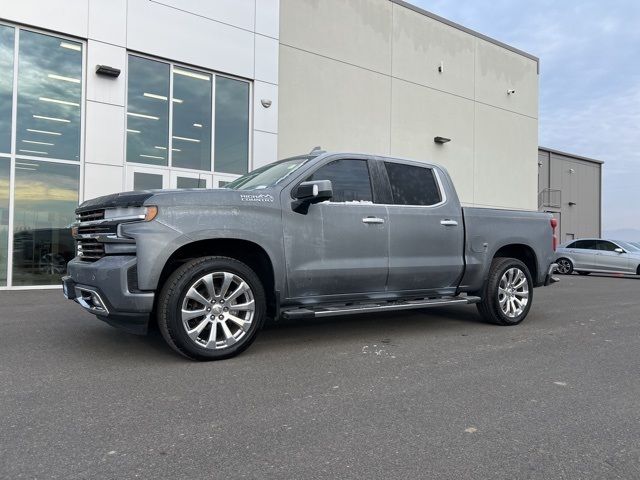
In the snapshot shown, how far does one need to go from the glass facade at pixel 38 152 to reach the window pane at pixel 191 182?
232 centimetres

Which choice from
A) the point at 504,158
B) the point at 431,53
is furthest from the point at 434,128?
the point at 504,158

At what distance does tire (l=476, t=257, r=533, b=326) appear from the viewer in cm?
623

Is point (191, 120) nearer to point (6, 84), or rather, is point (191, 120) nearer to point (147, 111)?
point (147, 111)

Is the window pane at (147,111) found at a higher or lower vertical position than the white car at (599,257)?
higher

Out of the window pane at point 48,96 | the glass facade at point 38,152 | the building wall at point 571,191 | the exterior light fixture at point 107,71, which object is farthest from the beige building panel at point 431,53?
the building wall at point 571,191

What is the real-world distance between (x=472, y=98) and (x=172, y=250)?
1851 centimetres

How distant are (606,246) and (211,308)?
17.2 metres

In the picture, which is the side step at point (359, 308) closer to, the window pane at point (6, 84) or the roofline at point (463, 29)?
the window pane at point (6, 84)

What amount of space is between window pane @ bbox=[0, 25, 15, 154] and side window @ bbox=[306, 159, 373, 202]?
27.4 feet

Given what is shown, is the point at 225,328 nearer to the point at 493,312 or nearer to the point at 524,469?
the point at 524,469

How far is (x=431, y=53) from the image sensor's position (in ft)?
60.7

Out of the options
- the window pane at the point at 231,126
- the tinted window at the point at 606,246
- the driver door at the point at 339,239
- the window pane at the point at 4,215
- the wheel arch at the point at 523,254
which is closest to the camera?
the driver door at the point at 339,239

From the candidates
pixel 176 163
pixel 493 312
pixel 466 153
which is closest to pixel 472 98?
pixel 466 153

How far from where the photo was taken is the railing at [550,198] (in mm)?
30391
